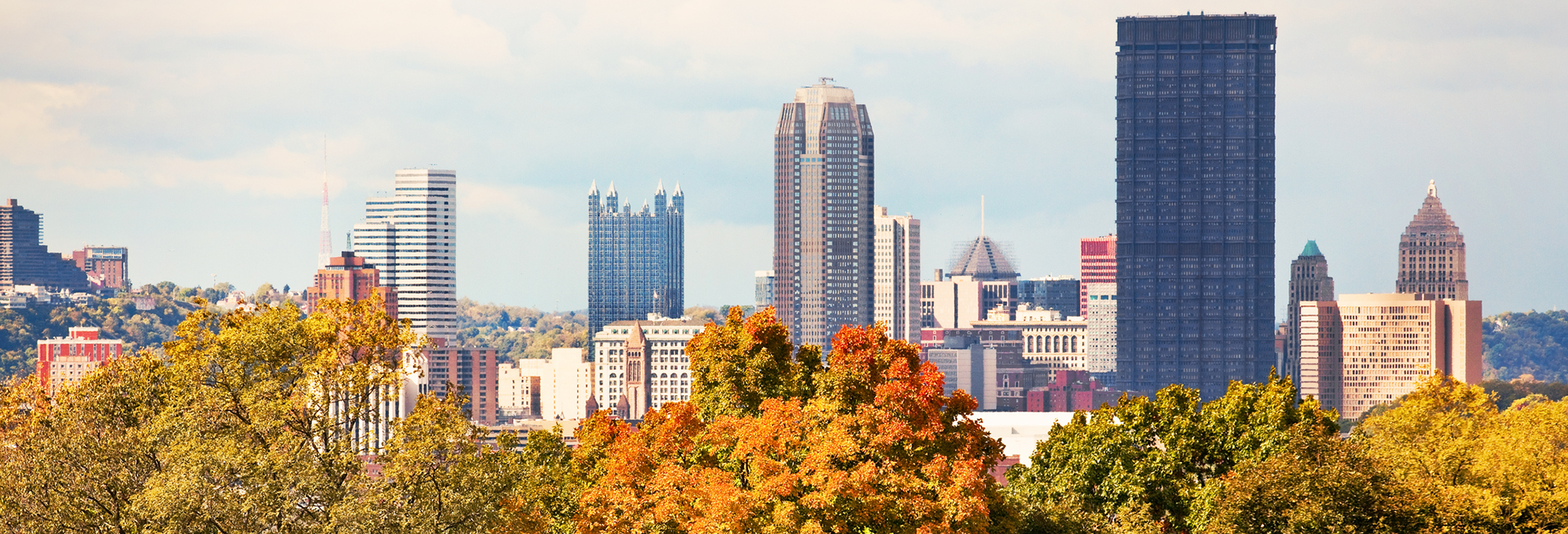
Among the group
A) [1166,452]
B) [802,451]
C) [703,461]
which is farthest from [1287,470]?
[703,461]

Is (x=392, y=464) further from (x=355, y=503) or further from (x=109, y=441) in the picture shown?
(x=109, y=441)

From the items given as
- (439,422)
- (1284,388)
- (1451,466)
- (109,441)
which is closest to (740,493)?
(439,422)

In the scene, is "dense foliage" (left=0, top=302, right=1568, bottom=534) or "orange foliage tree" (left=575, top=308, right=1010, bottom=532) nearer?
"orange foliage tree" (left=575, top=308, right=1010, bottom=532)

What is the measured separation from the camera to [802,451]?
42812 millimetres

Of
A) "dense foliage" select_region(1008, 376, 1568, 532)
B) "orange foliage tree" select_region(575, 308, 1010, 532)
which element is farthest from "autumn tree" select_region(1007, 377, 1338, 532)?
"orange foliage tree" select_region(575, 308, 1010, 532)

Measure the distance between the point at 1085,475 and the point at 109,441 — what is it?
90.2 ft

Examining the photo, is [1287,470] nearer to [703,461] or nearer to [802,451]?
[802,451]

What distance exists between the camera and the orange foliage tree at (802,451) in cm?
4084

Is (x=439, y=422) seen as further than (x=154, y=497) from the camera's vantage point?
Yes

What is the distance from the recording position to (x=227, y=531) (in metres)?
40.8

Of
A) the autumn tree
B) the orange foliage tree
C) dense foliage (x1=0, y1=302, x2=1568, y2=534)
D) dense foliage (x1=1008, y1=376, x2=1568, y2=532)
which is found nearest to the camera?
the orange foliage tree

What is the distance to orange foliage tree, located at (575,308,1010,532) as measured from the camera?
40844mm

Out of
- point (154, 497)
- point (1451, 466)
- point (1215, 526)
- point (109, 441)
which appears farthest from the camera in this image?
point (1451, 466)

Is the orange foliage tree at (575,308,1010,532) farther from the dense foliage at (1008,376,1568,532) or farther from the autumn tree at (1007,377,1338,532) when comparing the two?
the dense foliage at (1008,376,1568,532)
